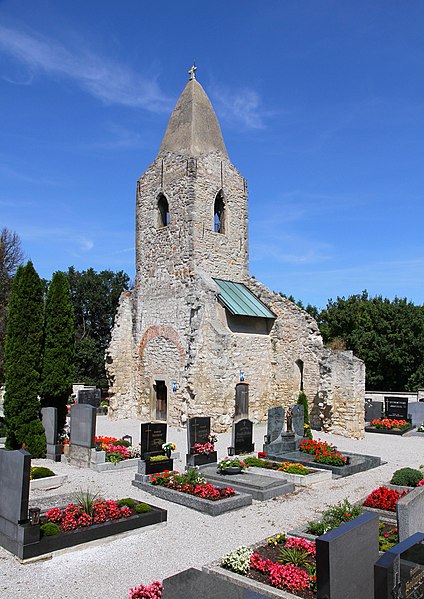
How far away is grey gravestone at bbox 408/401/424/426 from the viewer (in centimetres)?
2373

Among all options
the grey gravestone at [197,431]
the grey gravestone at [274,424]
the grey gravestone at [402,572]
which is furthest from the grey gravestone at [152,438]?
the grey gravestone at [402,572]

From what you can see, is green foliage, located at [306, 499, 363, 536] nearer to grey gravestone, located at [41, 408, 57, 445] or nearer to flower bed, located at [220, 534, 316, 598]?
flower bed, located at [220, 534, 316, 598]

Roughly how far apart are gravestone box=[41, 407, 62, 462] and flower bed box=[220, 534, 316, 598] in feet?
31.0

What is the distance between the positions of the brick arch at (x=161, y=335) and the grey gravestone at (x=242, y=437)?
22.7 ft

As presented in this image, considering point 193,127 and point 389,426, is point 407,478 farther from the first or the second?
point 193,127

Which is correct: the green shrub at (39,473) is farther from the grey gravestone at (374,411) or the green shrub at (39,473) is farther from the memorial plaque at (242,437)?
the grey gravestone at (374,411)

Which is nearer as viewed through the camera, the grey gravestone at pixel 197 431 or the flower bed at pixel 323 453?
the flower bed at pixel 323 453

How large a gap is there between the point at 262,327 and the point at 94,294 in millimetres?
26586

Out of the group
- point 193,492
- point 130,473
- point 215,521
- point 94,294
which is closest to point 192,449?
point 130,473

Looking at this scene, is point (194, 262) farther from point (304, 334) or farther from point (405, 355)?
point (405, 355)

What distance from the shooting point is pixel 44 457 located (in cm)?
1519

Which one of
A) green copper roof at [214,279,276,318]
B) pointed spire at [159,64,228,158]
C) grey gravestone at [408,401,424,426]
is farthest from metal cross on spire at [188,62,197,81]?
grey gravestone at [408,401,424,426]

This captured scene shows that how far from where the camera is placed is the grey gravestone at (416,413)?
2373cm

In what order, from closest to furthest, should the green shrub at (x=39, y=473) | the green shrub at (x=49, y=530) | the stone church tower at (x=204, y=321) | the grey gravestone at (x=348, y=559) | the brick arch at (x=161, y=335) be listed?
1. the grey gravestone at (x=348, y=559)
2. the green shrub at (x=49, y=530)
3. the green shrub at (x=39, y=473)
4. the stone church tower at (x=204, y=321)
5. the brick arch at (x=161, y=335)
